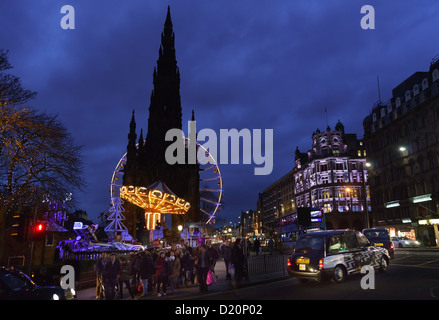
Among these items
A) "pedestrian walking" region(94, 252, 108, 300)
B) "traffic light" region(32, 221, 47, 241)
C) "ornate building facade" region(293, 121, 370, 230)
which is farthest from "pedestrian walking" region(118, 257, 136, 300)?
"ornate building facade" region(293, 121, 370, 230)

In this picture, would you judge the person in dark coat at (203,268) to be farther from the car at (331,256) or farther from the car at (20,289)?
the car at (20,289)

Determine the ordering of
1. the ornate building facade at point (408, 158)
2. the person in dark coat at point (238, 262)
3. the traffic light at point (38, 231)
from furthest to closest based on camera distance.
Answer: the ornate building facade at point (408, 158)
the person in dark coat at point (238, 262)
the traffic light at point (38, 231)

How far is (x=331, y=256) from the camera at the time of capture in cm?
1268

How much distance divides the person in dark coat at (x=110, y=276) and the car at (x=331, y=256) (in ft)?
23.0

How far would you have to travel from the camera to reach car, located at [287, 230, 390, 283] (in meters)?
12.5

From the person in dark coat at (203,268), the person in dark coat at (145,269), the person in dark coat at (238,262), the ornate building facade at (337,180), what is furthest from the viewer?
the ornate building facade at (337,180)

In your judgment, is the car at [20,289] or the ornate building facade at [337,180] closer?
the car at [20,289]

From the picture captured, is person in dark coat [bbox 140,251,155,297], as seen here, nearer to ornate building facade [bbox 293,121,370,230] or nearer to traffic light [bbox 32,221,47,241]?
traffic light [bbox 32,221,47,241]

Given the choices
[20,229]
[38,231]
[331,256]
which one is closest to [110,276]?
[38,231]

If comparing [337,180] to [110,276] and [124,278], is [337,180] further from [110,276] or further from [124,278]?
[110,276]

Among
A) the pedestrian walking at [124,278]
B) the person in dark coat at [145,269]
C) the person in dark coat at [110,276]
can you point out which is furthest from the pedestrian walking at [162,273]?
the person in dark coat at [110,276]

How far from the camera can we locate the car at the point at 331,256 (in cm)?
1252
